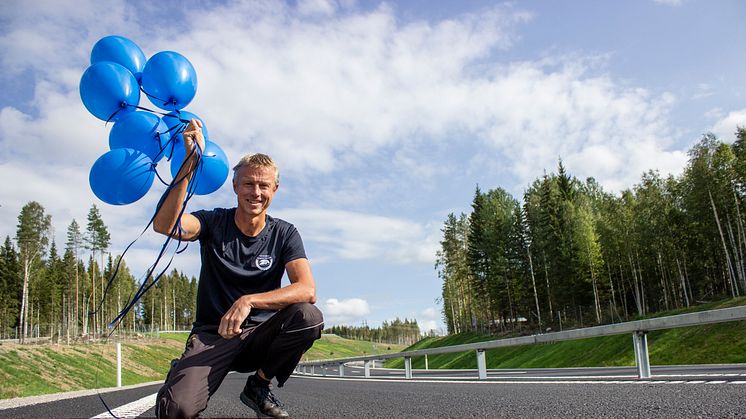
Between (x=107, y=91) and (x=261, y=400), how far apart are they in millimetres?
2893

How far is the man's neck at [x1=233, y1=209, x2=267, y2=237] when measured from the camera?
363 centimetres

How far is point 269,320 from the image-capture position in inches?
137

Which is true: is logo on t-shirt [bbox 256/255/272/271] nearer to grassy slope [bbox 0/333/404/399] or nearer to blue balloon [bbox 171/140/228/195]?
blue balloon [bbox 171/140/228/195]

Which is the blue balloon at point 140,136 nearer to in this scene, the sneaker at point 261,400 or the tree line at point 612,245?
the sneaker at point 261,400

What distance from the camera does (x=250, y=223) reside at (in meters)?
3.64

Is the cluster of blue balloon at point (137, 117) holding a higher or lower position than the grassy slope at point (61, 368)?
higher

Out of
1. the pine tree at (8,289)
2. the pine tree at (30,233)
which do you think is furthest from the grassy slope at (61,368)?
the pine tree at (8,289)

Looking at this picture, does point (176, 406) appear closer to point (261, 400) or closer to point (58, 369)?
point (261, 400)

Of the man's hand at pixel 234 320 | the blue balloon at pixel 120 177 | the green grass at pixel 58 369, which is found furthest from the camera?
the green grass at pixel 58 369

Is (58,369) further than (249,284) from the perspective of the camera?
Yes

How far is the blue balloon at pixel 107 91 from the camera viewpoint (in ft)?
14.5

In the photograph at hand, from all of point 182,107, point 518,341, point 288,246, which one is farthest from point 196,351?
point 518,341

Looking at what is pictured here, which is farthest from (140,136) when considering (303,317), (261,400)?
(261,400)

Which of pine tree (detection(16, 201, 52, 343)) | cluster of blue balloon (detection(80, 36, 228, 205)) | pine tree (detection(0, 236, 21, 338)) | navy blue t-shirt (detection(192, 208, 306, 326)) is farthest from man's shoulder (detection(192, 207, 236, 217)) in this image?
pine tree (detection(0, 236, 21, 338))
